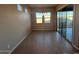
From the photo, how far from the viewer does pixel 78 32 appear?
5.17 meters

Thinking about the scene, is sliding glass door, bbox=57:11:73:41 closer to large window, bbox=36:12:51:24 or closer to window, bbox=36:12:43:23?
large window, bbox=36:12:51:24

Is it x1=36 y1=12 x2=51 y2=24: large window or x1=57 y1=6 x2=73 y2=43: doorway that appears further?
x1=36 y1=12 x2=51 y2=24: large window

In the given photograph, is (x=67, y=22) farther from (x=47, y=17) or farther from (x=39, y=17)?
(x=39, y=17)

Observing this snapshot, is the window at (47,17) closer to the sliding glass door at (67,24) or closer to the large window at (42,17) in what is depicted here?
the large window at (42,17)

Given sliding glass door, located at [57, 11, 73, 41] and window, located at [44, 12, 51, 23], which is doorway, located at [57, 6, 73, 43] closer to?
sliding glass door, located at [57, 11, 73, 41]

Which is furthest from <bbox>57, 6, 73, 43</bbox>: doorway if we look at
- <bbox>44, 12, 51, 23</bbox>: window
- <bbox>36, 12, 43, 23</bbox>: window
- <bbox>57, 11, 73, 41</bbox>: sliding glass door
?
<bbox>36, 12, 43, 23</bbox>: window

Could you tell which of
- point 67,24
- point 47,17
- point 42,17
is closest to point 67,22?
point 67,24

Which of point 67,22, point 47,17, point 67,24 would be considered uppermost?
point 47,17

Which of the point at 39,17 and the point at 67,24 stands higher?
the point at 39,17

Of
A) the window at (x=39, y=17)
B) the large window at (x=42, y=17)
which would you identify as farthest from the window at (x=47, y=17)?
the window at (x=39, y=17)
